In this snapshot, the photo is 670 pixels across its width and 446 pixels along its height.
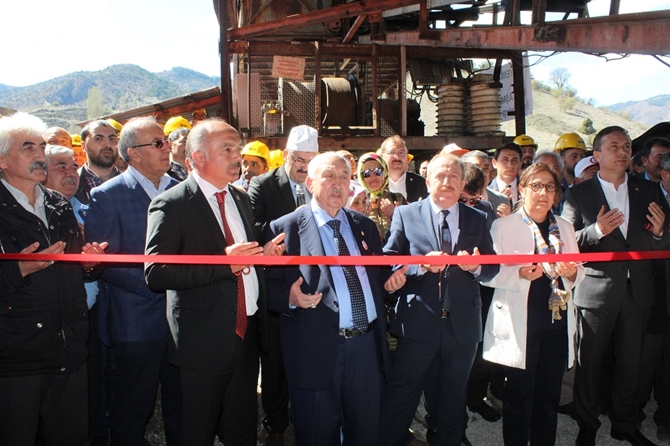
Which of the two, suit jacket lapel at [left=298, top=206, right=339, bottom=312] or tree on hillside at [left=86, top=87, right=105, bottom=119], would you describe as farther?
tree on hillside at [left=86, top=87, right=105, bottom=119]

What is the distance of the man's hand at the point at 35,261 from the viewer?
9.14 ft

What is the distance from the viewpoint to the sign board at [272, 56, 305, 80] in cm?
887

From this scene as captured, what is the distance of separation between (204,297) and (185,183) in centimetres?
69

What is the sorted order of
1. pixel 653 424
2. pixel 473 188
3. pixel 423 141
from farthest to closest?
pixel 423 141
pixel 653 424
pixel 473 188

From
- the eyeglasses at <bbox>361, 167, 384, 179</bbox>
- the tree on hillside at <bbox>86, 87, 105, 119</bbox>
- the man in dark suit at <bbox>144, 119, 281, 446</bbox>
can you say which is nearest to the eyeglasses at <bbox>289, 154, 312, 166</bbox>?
the eyeglasses at <bbox>361, 167, 384, 179</bbox>

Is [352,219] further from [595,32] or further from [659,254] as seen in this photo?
[595,32]

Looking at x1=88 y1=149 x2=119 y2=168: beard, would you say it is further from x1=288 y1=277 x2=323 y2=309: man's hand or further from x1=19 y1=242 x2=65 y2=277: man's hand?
x1=288 y1=277 x2=323 y2=309: man's hand

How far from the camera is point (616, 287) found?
3.88 metres

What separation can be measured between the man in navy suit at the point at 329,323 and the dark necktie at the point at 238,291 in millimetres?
173

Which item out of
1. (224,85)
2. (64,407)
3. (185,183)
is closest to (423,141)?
(224,85)

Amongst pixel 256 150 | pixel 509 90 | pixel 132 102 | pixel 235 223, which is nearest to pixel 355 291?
pixel 235 223

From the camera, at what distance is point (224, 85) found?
8859 mm

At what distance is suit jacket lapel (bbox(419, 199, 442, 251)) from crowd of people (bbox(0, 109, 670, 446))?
1cm

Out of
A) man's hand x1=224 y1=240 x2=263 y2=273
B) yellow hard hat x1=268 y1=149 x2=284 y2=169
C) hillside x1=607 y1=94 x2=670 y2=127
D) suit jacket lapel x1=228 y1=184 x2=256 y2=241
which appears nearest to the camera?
man's hand x1=224 y1=240 x2=263 y2=273
